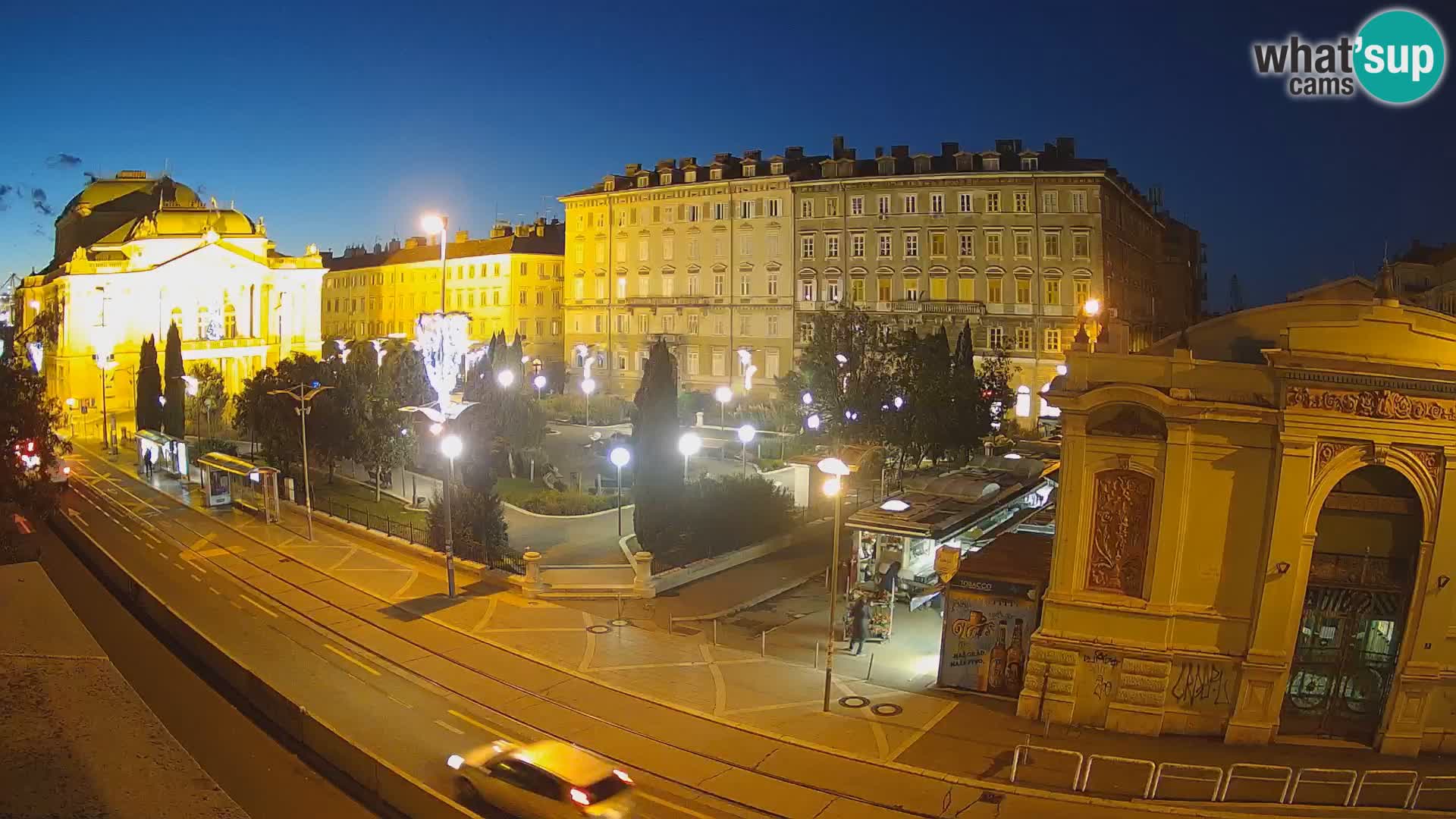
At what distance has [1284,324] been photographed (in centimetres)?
1695

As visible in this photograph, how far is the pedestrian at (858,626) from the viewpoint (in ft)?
68.4

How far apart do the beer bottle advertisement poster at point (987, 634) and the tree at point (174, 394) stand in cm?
4487

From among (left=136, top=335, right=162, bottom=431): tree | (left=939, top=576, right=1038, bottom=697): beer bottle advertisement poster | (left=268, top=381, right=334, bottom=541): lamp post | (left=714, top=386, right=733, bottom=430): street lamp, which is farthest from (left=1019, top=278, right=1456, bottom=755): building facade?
(left=136, top=335, right=162, bottom=431): tree

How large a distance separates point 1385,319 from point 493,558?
21881 mm

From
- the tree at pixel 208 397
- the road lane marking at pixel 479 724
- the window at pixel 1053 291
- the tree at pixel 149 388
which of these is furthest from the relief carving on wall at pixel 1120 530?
the tree at pixel 208 397

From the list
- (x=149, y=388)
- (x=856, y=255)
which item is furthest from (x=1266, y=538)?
(x=149, y=388)

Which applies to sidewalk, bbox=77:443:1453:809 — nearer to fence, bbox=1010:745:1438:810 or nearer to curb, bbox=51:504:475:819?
fence, bbox=1010:745:1438:810

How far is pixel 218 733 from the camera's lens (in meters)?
17.1

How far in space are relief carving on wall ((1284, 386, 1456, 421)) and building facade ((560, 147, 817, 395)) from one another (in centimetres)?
4571

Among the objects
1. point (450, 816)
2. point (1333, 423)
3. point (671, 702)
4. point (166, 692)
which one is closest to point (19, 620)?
point (166, 692)

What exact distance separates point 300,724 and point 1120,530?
1414 centimetres

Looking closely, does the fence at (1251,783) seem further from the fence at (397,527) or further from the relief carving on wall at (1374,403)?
the fence at (397,527)

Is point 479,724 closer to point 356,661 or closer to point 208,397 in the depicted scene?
point 356,661

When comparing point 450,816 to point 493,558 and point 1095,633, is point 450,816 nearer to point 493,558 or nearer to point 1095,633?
point 1095,633
